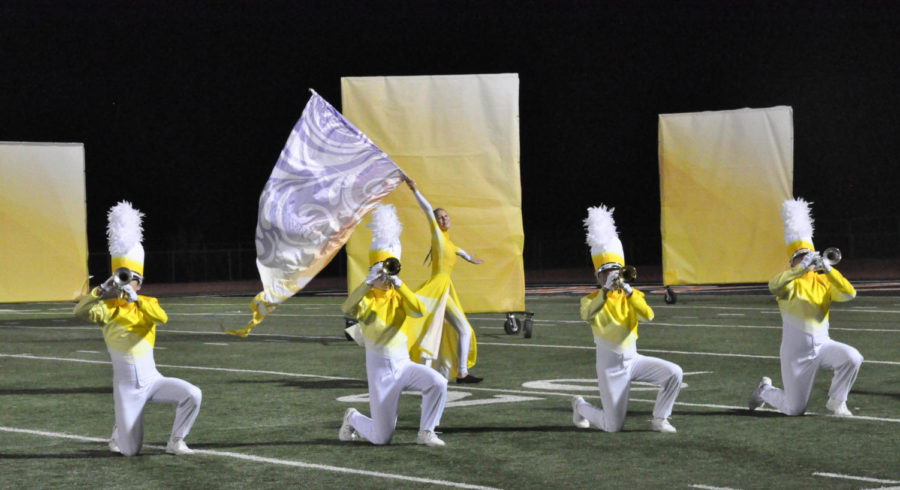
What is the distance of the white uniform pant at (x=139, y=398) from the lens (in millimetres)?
8586

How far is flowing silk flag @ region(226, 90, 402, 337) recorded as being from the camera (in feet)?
30.7

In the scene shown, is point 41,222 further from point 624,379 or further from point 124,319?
point 624,379

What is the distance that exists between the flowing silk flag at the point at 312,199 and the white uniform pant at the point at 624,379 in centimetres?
225

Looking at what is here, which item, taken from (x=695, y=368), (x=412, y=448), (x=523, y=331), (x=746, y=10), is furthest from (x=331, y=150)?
(x=746, y=10)

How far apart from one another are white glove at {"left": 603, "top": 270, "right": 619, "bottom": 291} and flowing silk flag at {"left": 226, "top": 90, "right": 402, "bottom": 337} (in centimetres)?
197

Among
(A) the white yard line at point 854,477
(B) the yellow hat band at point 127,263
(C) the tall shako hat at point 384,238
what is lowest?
(A) the white yard line at point 854,477

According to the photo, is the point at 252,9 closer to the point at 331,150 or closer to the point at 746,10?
the point at 746,10

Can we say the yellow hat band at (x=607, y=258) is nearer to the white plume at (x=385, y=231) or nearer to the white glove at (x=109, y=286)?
the white plume at (x=385, y=231)

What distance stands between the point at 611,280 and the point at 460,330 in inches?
147

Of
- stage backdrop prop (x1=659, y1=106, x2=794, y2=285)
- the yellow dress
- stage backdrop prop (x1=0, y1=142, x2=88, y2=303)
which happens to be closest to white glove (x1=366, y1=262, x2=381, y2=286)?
the yellow dress

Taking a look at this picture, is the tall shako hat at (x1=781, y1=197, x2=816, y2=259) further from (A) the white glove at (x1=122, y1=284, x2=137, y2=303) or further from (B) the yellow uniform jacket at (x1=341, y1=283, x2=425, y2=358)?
(A) the white glove at (x1=122, y1=284, x2=137, y2=303)

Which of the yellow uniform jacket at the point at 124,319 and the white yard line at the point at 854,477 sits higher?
the yellow uniform jacket at the point at 124,319

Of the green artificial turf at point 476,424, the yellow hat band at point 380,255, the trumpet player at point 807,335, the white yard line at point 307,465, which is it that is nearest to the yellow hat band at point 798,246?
the trumpet player at point 807,335

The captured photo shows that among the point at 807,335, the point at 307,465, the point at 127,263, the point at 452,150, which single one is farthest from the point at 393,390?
the point at 452,150
